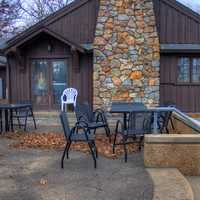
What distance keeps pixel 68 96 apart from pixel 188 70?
4553 millimetres

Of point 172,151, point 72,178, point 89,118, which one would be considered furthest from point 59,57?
point 72,178

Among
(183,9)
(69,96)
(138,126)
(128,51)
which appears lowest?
(138,126)

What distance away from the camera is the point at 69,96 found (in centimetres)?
1380

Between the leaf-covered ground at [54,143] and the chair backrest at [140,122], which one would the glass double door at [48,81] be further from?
the chair backrest at [140,122]

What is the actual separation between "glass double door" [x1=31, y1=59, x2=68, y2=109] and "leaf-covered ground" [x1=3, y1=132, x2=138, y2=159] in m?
5.32

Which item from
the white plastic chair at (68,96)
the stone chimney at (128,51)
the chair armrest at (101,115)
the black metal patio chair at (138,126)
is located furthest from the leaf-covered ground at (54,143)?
the white plastic chair at (68,96)

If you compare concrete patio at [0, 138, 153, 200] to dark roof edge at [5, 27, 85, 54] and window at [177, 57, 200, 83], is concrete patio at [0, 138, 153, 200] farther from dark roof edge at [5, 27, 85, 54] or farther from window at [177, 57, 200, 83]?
window at [177, 57, 200, 83]

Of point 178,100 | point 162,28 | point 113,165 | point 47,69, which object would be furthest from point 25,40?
point 113,165

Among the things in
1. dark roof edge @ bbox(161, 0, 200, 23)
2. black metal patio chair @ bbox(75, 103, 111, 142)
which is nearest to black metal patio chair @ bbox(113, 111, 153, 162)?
black metal patio chair @ bbox(75, 103, 111, 142)

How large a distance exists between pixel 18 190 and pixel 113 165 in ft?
5.80

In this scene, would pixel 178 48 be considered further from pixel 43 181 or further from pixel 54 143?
pixel 43 181

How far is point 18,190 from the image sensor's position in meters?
4.55

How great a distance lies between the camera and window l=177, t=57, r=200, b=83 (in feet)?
44.9

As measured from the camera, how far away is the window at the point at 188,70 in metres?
13.7
